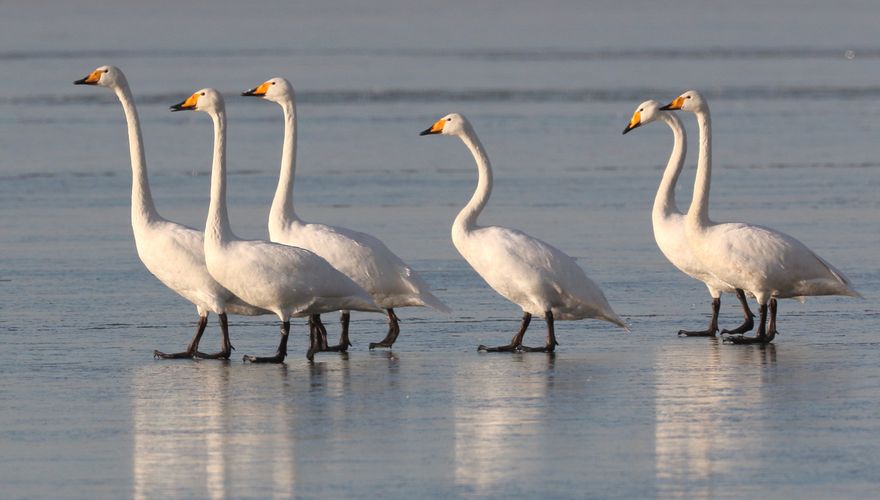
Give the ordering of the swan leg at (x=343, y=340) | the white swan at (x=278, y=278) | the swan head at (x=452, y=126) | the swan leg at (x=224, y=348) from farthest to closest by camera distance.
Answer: the swan head at (x=452, y=126) → the swan leg at (x=343, y=340) → the swan leg at (x=224, y=348) → the white swan at (x=278, y=278)

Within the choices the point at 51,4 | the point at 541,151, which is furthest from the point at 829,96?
the point at 51,4

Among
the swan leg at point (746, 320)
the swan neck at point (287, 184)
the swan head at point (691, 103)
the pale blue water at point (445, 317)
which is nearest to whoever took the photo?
the pale blue water at point (445, 317)

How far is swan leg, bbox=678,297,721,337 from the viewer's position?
1219 centimetres

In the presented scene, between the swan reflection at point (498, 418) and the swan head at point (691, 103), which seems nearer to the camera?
the swan reflection at point (498, 418)

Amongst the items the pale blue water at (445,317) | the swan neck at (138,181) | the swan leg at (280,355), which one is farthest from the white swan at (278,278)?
the swan neck at (138,181)

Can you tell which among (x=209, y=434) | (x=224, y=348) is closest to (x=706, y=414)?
(x=209, y=434)

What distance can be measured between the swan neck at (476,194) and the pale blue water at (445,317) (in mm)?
748

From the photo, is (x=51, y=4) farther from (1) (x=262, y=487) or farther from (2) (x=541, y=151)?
(1) (x=262, y=487)

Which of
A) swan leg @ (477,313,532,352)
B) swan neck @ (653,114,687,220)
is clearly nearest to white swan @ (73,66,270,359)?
swan leg @ (477,313,532,352)

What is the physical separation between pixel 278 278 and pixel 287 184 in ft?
5.91

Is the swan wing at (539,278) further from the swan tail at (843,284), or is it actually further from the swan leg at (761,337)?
the swan tail at (843,284)

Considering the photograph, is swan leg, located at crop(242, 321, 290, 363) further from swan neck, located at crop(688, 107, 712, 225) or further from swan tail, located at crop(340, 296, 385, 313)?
swan neck, located at crop(688, 107, 712, 225)

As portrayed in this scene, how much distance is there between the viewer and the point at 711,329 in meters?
12.5

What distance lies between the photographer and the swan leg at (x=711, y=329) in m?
12.2
